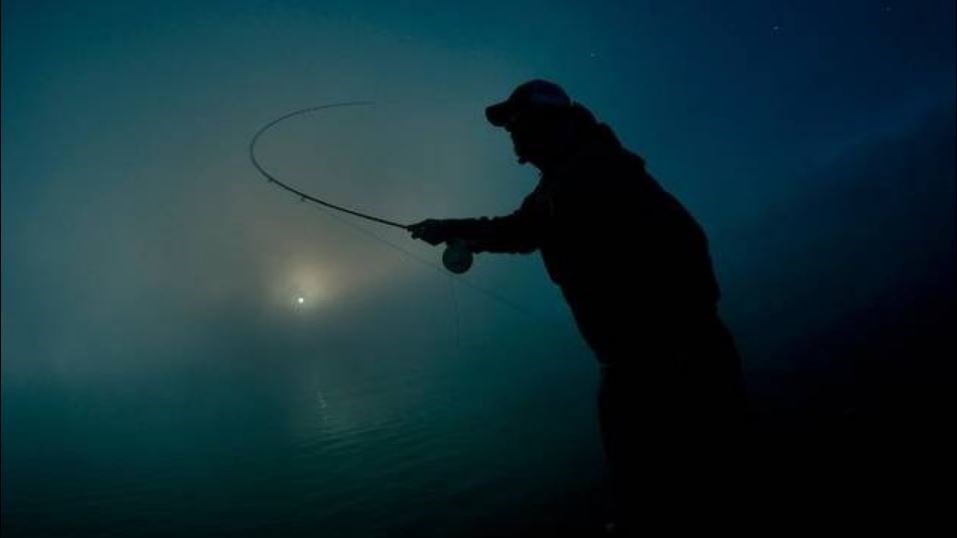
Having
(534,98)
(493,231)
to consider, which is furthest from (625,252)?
(493,231)

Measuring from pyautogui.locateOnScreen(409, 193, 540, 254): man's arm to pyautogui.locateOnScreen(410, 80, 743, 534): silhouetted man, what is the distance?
56cm

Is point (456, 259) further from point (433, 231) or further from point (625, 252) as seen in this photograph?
point (625, 252)

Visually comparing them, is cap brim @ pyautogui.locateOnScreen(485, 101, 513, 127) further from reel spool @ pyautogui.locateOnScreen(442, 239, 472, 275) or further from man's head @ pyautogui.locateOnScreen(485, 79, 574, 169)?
reel spool @ pyautogui.locateOnScreen(442, 239, 472, 275)

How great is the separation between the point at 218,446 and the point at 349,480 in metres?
22.4

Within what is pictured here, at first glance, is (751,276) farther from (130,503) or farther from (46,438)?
(46,438)

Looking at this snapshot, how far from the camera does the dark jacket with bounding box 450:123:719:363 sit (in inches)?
114

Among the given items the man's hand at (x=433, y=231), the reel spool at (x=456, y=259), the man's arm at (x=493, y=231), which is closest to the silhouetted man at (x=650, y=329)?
the man's arm at (x=493, y=231)

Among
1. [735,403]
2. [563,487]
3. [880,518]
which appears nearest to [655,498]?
[735,403]

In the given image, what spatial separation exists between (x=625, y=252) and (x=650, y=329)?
0.44 meters

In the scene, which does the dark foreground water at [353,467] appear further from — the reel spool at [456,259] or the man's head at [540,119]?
the man's head at [540,119]

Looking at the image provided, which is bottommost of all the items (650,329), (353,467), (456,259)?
(353,467)

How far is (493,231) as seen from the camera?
13.2 feet

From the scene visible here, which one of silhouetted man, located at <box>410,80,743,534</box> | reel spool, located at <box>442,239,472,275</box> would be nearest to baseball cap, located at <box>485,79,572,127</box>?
silhouetted man, located at <box>410,80,743,534</box>

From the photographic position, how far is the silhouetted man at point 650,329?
2.89 meters
